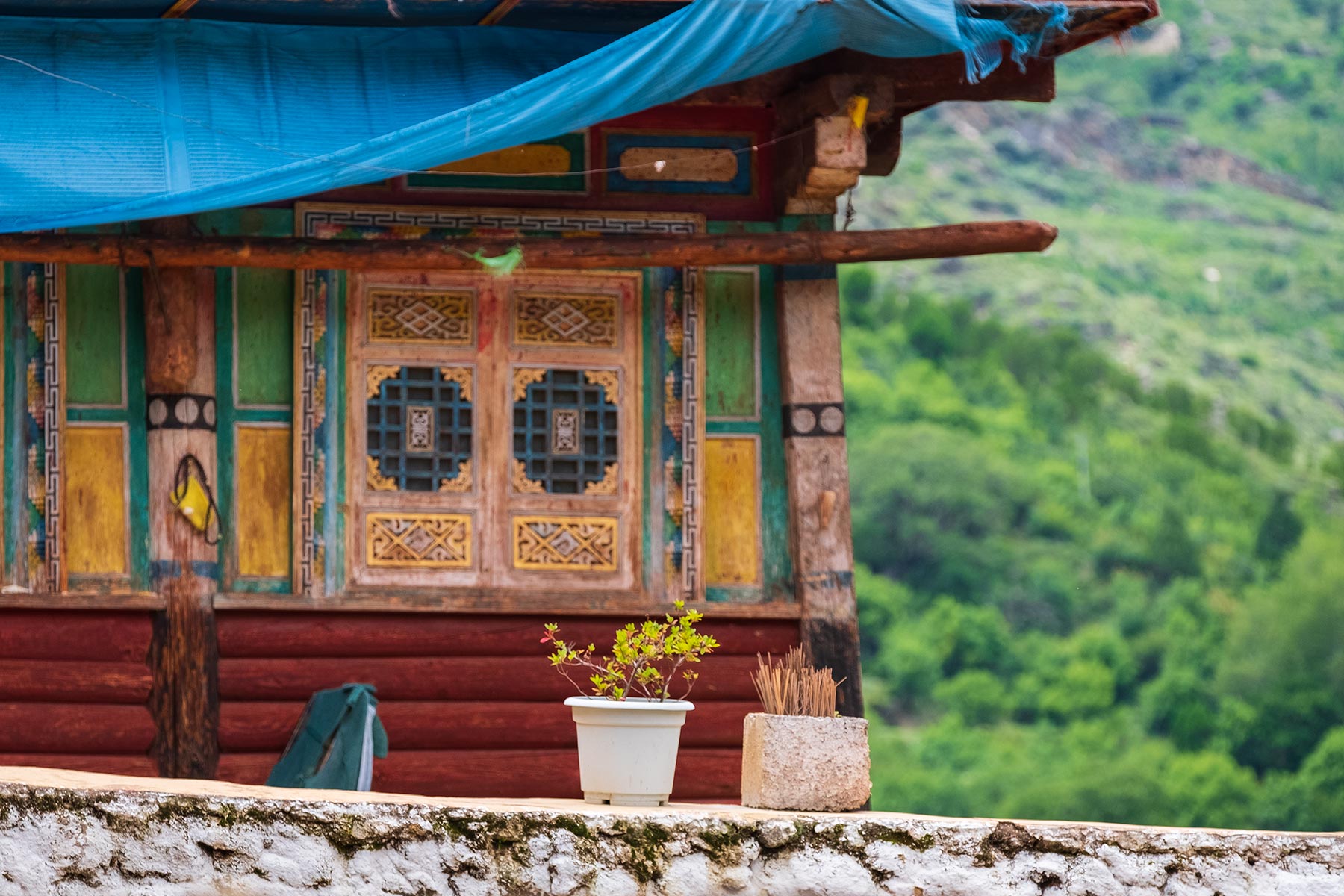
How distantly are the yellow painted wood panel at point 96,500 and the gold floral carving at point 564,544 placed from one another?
162 cm

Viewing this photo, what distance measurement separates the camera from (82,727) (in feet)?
25.6

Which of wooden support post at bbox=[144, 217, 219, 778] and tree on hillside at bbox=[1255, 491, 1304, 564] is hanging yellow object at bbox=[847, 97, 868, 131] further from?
tree on hillside at bbox=[1255, 491, 1304, 564]

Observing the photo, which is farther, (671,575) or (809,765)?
(671,575)

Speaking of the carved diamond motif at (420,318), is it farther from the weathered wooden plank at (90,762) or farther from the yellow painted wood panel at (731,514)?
the weathered wooden plank at (90,762)

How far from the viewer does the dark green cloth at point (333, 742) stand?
7.30 metres

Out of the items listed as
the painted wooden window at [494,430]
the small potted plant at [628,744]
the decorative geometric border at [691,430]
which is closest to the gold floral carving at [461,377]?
the painted wooden window at [494,430]

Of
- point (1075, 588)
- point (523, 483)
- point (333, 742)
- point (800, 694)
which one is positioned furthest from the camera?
point (1075, 588)

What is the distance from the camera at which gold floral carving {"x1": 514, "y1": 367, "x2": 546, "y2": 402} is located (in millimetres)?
8258

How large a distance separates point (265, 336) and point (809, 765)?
11.7 feet

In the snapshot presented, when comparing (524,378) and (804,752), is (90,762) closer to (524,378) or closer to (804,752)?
(524,378)

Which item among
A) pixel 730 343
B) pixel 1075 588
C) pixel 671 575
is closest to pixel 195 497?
pixel 671 575

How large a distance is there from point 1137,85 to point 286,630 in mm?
60881

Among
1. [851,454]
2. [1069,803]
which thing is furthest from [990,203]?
[1069,803]

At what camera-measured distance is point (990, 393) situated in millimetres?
59031
